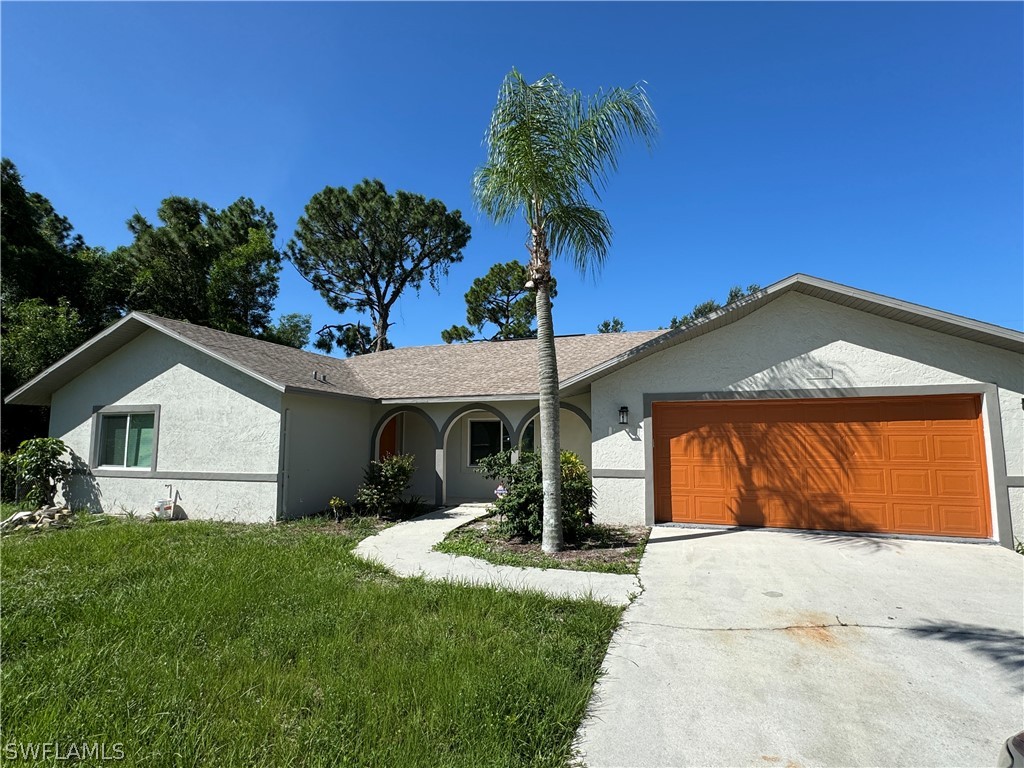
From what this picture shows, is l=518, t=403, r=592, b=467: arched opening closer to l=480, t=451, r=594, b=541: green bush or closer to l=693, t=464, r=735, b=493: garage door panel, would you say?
l=480, t=451, r=594, b=541: green bush

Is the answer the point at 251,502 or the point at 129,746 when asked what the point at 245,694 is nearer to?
the point at 129,746

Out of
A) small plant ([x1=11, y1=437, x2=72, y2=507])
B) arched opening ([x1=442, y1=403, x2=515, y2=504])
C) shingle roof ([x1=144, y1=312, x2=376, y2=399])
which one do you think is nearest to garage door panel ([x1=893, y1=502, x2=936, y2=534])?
arched opening ([x1=442, y1=403, x2=515, y2=504])

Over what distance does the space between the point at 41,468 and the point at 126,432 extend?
1.96 m

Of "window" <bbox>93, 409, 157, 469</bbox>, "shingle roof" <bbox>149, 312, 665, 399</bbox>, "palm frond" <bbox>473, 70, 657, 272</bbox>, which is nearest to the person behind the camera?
"palm frond" <bbox>473, 70, 657, 272</bbox>

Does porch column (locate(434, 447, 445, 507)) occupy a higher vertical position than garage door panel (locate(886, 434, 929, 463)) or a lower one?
lower

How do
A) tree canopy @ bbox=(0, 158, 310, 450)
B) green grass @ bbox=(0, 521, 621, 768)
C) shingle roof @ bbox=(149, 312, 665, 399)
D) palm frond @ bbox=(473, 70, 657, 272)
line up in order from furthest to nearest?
tree canopy @ bbox=(0, 158, 310, 450)
shingle roof @ bbox=(149, 312, 665, 399)
palm frond @ bbox=(473, 70, 657, 272)
green grass @ bbox=(0, 521, 621, 768)

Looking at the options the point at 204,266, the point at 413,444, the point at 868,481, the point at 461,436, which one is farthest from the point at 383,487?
the point at 204,266

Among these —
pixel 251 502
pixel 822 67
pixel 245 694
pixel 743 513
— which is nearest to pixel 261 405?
pixel 251 502

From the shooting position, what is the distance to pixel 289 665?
386cm

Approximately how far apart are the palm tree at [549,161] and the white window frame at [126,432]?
9.89 metres

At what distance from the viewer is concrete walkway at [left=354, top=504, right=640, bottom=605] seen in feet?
19.2

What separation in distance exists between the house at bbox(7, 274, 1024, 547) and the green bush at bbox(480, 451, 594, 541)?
1.15 m

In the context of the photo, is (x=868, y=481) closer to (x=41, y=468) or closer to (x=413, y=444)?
(x=413, y=444)

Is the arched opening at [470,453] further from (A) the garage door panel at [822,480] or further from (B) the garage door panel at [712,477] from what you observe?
(A) the garage door panel at [822,480]
